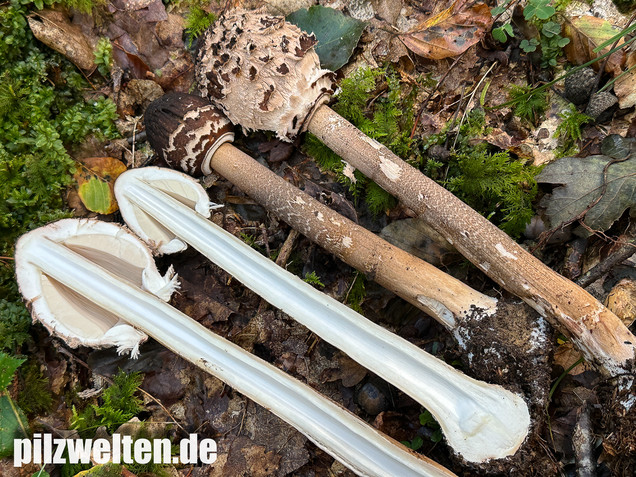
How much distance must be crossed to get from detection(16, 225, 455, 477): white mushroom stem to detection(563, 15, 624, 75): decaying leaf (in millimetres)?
3277

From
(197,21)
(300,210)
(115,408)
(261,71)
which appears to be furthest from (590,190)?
(115,408)

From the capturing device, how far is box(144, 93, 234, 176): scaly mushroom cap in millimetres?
3551

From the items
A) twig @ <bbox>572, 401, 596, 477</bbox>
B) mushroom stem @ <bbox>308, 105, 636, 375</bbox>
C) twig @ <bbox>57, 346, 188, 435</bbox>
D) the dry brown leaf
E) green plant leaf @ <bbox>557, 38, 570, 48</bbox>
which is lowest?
twig @ <bbox>57, 346, 188, 435</bbox>

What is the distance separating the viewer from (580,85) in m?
3.58

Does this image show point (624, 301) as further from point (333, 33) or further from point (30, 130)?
point (30, 130)

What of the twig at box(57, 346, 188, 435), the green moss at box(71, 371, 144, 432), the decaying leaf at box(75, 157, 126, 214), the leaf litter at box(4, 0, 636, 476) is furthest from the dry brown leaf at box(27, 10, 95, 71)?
the green moss at box(71, 371, 144, 432)

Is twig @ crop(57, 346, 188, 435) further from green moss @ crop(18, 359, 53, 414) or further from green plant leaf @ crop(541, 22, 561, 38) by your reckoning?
green plant leaf @ crop(541, 22, 561, 38)

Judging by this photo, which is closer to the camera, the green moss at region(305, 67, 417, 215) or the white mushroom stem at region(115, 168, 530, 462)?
the white mushroom stem at region(115, 168, 530, 462)

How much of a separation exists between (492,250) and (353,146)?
1286 mm

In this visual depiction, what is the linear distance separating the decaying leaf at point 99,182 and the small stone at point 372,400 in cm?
254

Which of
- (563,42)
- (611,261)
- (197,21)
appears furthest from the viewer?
(197,21)

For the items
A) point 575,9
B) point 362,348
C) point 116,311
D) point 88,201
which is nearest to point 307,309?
point 362,348

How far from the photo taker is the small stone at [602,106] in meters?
3.49

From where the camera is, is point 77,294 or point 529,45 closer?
point 77,294
